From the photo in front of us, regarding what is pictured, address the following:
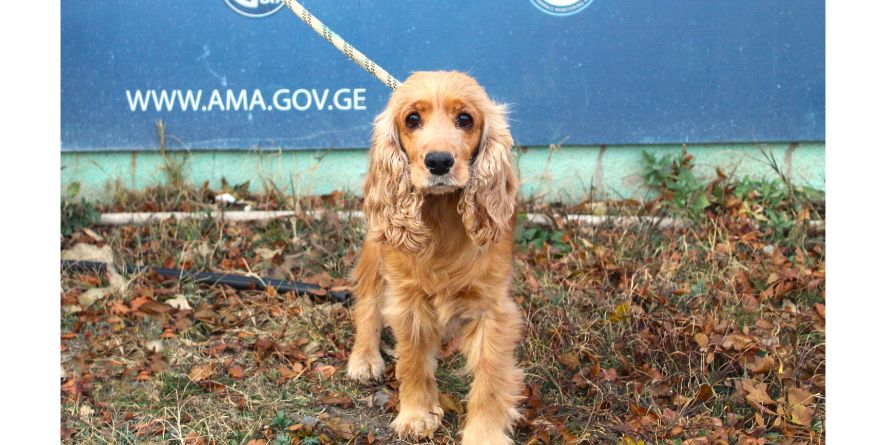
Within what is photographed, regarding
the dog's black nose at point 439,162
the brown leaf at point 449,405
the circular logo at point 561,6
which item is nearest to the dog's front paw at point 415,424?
the brown leaf at point 449,405

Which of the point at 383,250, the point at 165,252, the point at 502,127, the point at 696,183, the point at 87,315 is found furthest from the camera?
the point at 696,183

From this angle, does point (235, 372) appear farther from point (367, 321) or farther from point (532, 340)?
point (532, 340)

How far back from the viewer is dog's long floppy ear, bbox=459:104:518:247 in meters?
2.77

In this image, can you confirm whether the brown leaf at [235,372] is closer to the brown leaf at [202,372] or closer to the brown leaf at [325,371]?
the brown leaf at [202,372]

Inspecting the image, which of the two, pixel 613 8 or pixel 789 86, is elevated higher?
pixel 613 8

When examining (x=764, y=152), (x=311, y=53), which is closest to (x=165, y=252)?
(x=311, y=53)

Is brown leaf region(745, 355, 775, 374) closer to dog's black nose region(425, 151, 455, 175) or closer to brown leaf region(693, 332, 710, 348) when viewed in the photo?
brown leaf region(693, 332, 710, 348)

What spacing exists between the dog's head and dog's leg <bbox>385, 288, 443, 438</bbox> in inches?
11.1

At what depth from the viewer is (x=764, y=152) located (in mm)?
5188

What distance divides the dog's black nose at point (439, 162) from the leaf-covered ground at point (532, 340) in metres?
1.07

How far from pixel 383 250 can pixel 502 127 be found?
63cm

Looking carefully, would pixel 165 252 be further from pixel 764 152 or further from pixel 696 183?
pixel 764 152

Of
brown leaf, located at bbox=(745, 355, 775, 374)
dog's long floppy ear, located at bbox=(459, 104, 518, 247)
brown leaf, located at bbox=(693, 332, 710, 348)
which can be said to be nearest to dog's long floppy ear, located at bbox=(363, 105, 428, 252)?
dog's long floppy ear, located at bbox=(459, 104, 518, 247)

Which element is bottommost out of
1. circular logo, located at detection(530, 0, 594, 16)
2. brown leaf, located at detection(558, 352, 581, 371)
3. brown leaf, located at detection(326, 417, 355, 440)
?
brown leaf, located at detection(326, 417, 355, 440)
